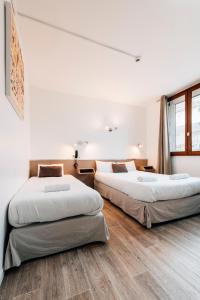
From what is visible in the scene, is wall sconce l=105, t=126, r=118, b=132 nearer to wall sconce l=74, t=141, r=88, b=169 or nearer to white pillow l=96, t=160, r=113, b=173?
wall sconce l=74, t=141, r=88, b=169

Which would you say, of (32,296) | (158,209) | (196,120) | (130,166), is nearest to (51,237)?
(32,296)

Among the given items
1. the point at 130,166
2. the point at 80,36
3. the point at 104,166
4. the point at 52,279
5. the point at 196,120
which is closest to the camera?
the point at 52,279

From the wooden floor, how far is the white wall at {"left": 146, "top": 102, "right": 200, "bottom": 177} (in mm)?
1937

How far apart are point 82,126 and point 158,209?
2.75 m

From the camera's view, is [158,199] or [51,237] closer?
[51,237]

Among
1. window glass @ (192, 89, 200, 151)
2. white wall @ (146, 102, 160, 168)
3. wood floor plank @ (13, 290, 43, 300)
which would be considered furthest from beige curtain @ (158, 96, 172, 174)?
wood floor plank @ (13, 290, 43, 300)

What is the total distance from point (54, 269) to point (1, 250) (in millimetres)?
483

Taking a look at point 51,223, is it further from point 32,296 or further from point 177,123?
point 177,123

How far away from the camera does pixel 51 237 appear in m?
1.43

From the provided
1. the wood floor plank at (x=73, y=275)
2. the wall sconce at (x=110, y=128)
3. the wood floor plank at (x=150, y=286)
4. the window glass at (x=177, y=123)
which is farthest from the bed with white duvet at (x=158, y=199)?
the wall sconce at (x=110, y=128)

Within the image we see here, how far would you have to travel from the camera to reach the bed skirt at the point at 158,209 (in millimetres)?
1998

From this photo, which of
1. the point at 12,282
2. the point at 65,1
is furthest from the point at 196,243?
the point at 65,1

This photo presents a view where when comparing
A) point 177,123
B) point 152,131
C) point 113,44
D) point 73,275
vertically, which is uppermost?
point 113,44

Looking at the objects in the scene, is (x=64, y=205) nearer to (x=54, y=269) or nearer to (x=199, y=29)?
(x=54, y=269)
